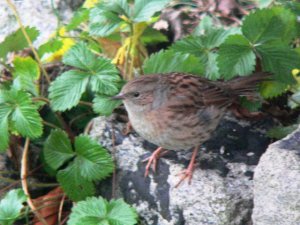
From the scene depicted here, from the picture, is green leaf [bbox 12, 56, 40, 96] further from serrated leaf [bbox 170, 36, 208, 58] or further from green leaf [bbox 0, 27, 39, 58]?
serrated leaf [bbox 170, 36, 208, 58]

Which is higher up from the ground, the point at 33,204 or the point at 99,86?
the point at 99,86

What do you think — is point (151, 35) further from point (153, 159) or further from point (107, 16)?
point (153, 159)

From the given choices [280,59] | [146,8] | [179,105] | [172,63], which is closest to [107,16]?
[146,8]

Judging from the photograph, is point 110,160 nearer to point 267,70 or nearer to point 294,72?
point 267,70

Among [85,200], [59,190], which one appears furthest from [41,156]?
[85,200]

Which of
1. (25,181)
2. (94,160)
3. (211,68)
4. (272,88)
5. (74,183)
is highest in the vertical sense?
(211,68)

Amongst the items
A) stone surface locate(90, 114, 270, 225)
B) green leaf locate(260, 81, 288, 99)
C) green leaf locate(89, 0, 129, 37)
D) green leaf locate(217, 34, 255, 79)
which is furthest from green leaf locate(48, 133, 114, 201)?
green leaf locate(260, 81, 288, 99)
